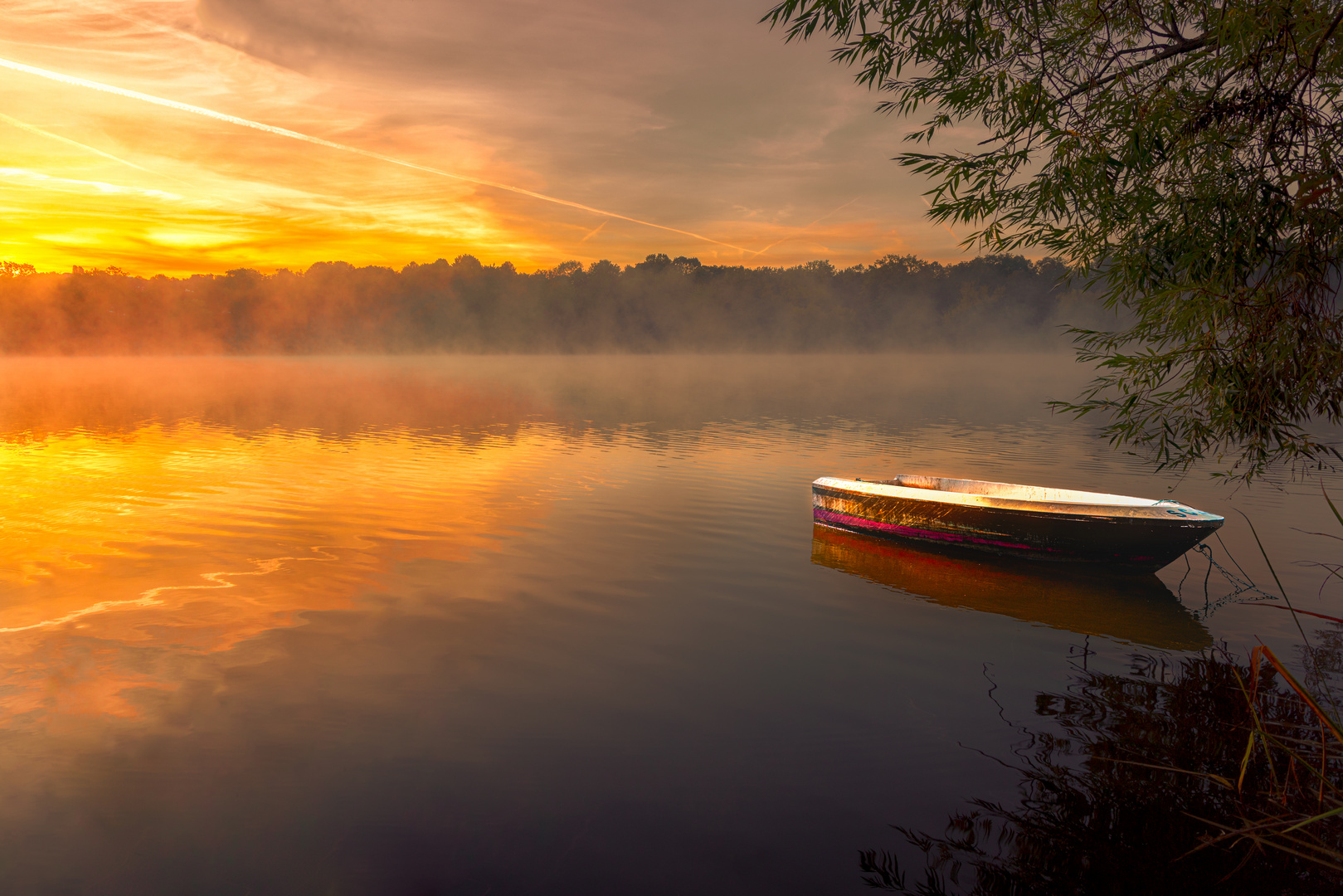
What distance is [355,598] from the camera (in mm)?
12016

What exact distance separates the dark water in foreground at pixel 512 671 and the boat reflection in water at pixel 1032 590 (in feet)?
0.29

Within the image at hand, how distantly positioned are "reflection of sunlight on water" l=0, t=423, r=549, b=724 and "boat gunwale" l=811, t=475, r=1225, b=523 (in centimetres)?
790

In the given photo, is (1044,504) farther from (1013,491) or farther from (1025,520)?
(1013,491)

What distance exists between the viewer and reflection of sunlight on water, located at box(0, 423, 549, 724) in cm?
971

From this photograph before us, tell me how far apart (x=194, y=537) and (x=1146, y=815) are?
17056 mm

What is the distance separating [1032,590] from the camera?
12781 mm

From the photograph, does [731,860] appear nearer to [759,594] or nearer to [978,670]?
[978,670]

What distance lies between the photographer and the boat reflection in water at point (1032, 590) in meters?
11.0

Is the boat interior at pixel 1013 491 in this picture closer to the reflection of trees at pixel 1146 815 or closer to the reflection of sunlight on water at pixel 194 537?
the reflection of trees at pixel 1146 815

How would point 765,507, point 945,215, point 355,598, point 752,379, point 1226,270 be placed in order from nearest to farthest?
1. point 1226,270
2. point 945,215
3. point 355,598
4. point 765,507
5. point 752,379

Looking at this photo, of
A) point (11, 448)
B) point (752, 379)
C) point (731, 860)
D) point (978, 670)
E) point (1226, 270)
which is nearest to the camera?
point (731, 860)

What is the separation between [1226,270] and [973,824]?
7.01 m

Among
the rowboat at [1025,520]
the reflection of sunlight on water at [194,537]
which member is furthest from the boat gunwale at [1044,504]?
the reflection of sunlight on water at [194,537]

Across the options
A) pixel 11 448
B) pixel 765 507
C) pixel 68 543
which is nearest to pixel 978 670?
pixel 765 507
